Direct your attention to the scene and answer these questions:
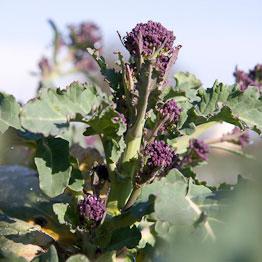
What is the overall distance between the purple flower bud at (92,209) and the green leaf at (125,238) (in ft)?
0.18

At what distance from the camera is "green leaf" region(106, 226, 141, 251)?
1274 millimetres

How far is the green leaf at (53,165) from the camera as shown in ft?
4.16

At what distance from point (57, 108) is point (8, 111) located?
0.18 meters

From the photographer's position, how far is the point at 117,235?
1319mm

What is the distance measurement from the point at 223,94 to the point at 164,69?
6.9 inches

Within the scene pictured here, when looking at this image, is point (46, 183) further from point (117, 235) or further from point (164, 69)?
point (164, 69)

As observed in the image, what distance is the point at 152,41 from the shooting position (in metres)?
1.31

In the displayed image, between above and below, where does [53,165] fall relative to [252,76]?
below

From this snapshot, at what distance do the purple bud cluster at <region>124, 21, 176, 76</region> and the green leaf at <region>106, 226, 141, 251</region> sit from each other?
33 cm

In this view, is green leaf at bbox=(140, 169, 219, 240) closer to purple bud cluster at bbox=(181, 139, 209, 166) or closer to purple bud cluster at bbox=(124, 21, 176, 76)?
purple bud cluster at bbox=(124, 21, 176, 76)

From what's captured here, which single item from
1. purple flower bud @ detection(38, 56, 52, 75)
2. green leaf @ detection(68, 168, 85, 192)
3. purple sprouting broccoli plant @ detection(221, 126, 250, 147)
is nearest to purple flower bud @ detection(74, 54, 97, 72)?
purple flower bud @ detection(38, 56, 52, 75)

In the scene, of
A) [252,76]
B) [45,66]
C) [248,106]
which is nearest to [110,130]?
[248,106]

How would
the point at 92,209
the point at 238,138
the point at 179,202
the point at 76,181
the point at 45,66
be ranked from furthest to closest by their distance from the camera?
1. the point at 45,66
2. the point at 238,138
3. the point at 76,181
4. the point at 92,209
5. the point at 179,202

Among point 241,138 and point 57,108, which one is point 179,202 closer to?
point 57,108
